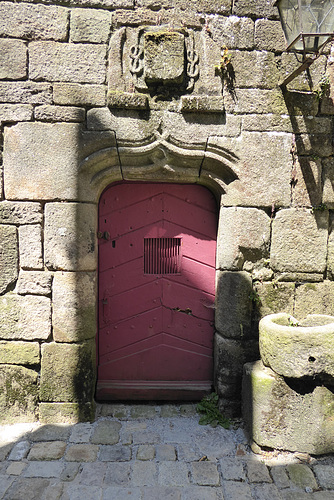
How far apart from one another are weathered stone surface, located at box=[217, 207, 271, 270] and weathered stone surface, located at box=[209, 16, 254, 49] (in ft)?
4.10

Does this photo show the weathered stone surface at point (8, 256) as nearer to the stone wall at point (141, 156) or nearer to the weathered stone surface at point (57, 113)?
the stone wall at point (141, 156)

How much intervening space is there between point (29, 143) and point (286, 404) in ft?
8.66

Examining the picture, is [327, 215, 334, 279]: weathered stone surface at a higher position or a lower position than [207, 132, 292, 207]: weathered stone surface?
lower

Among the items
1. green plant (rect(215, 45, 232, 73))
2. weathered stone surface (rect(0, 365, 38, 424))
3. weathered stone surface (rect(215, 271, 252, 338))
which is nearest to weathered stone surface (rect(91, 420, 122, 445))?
weathered stone surface (rect(0, 365, 38, 424))

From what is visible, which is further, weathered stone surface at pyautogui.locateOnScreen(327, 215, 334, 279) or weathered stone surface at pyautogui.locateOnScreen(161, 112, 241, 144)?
weathered stone surface at pyautogui.locateOnScreen(327, 215, 334, 279)

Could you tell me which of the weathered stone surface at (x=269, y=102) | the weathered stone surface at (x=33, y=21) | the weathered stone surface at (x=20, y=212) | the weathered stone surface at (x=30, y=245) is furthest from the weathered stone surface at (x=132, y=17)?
the weathered stone surface at (x=30, y=245)

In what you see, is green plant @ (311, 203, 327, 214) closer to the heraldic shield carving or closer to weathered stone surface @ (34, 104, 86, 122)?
the heraldic shield carving

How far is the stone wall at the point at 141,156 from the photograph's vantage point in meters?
2.59

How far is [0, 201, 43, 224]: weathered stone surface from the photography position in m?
2.65

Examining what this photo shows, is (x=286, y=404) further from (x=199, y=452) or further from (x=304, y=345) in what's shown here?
(x=199, y=452)

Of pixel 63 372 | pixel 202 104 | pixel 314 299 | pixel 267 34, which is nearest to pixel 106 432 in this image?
pixel 63 372

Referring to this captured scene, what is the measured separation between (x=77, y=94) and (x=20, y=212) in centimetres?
99

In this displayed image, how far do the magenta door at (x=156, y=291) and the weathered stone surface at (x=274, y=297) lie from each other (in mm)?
424

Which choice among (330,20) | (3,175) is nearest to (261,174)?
(330,20)
